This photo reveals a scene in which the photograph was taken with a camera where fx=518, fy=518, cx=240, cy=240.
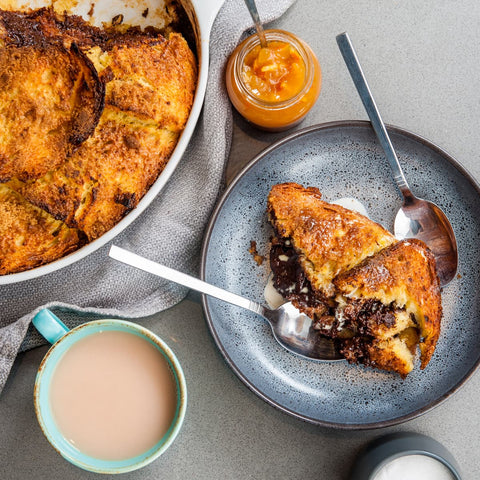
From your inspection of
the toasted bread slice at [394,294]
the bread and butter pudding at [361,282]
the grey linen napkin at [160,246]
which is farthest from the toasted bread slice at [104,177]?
the toasted bread slice at [394,294]

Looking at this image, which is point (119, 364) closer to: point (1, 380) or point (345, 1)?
point (1, 380)

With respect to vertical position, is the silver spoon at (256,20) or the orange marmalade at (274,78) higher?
the silver spoon at (256,20)

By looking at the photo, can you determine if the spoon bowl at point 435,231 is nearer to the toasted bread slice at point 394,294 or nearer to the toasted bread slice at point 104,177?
the toasted bread slice at point 394,294

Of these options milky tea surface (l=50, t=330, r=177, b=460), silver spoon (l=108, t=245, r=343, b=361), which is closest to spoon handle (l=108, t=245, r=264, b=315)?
silver spoon (l=108, t=245, r=343, b=361)

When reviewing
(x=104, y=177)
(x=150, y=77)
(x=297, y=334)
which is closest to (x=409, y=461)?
(x=297, y=334)

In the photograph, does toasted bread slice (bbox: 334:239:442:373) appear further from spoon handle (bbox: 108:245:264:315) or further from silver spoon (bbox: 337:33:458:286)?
spoon handle (bbox: 108:245:264:315)

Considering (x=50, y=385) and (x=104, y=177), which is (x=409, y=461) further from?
(x=104, y=177)
